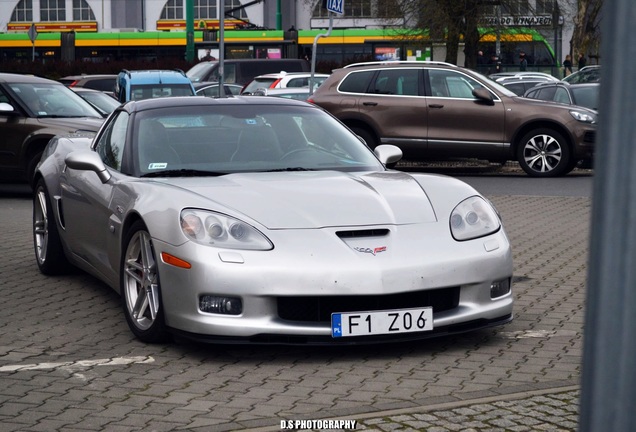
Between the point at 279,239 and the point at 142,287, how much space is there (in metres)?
0.88

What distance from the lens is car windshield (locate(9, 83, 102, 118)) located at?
14.7 metres

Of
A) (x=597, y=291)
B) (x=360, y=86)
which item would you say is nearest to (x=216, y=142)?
(x=597, y=291)

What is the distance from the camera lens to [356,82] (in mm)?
17656

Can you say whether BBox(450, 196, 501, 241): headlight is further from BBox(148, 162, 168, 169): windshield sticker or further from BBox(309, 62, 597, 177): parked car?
BBox(309, 62, 597, 177): parked car

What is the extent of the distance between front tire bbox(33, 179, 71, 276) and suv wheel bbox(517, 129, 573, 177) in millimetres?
9954

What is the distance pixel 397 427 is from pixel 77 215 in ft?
12.0

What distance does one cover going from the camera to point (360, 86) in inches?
693

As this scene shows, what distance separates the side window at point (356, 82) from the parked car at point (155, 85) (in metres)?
6.24

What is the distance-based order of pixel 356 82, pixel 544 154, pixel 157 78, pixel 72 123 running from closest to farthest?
1. pixel 72 123
2. pixel 544 154
3. pixel 356 82
4. pixel 157 78

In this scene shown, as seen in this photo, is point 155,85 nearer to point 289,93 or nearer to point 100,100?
point 289,93

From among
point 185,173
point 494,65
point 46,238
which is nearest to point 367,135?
point 46,238

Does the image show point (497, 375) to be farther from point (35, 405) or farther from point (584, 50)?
point (584, 50)

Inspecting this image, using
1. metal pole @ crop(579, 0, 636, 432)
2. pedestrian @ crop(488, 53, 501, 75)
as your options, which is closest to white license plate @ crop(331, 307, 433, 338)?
metal pole @ crop(579, 0, 636, 432)

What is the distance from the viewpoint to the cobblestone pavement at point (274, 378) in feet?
14.5
